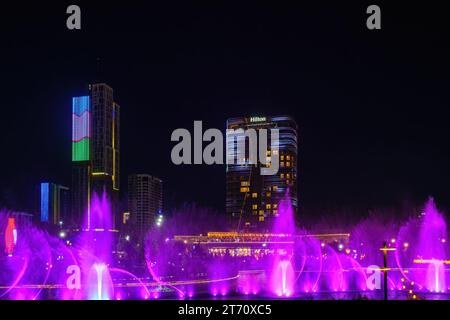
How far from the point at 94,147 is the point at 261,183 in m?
39.2

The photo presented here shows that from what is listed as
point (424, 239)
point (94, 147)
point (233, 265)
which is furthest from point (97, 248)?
point (94, 147)

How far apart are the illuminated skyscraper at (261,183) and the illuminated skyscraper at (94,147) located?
27326 mm

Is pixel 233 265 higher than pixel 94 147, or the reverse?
pixel 94 147

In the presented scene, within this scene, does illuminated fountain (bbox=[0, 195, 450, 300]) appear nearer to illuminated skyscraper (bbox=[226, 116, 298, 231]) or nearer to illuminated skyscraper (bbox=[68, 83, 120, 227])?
illuminated skyscraper (bbox=[68, 83, 120, 227])

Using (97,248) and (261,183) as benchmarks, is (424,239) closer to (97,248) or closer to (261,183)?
(97,248)

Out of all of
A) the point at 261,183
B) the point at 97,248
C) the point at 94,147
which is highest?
the point at 94,147

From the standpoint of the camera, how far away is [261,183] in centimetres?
12725

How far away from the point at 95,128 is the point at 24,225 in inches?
2139

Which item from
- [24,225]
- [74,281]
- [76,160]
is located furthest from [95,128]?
[74,281]

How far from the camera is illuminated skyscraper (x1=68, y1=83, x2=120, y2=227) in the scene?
119m
